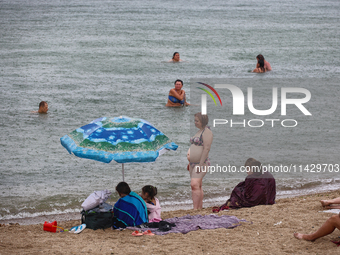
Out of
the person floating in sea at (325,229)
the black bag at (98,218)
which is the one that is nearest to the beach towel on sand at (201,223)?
the black bag at (98,218)

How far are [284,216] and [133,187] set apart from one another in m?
4.30

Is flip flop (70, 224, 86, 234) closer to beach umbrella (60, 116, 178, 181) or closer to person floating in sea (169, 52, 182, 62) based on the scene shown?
A: beach umbrella (60, 116, 178, 181)

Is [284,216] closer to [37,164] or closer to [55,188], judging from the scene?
[55,188]

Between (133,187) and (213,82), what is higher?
(213,82)

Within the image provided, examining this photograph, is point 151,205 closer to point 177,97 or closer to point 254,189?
point 254,189

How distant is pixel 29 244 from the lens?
593 centimetres

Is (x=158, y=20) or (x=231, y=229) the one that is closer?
(x=231, y=229)

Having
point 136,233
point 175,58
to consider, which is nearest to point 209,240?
point 136,233

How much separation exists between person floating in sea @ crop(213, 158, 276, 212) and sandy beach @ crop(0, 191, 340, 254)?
493 millimetres

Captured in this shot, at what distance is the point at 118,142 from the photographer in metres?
6.53

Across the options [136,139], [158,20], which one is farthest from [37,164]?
[158,20]

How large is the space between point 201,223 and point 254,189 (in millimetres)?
1352

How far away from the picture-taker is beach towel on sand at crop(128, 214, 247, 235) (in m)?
6.36

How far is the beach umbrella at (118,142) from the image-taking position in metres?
6.39
